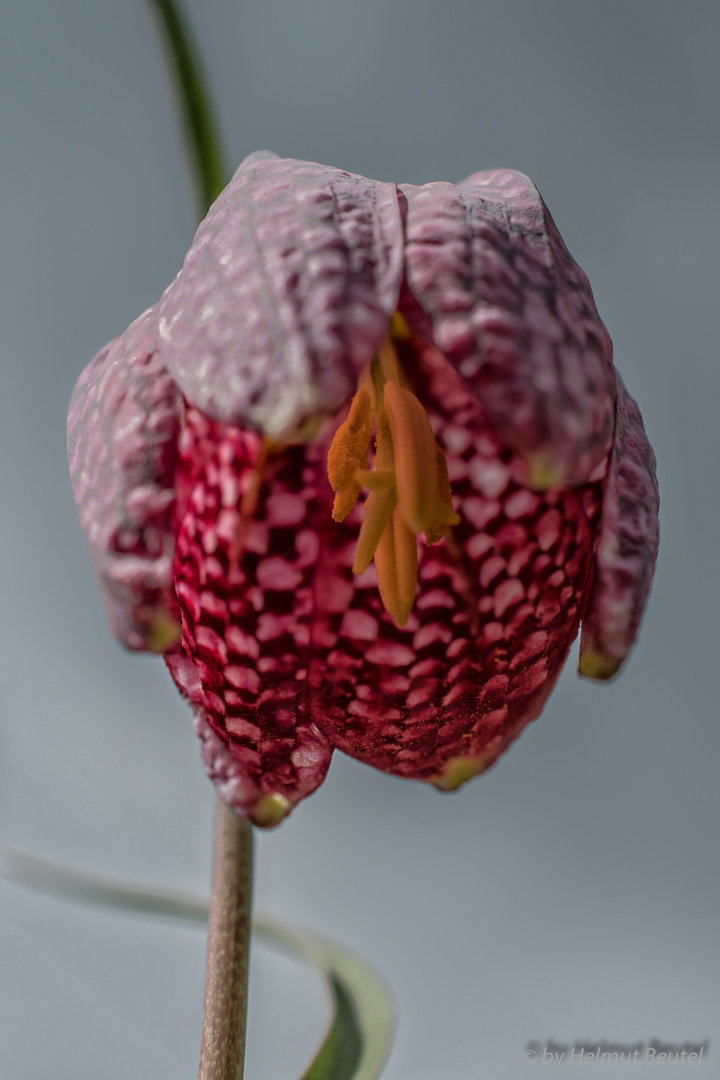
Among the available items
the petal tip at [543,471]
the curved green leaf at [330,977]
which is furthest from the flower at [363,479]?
the curved green leaf at [330,977]

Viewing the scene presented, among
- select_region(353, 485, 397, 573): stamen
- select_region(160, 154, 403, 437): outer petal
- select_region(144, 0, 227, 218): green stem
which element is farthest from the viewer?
select_region(144, 0, 227, 218): green stem

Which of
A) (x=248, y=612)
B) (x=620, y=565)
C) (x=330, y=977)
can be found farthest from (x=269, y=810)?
(x=330, y=977)

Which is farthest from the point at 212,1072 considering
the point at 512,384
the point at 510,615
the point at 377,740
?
the point at 512,384

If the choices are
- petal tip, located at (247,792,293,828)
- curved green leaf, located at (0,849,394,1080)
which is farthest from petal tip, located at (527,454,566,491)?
curved green leaf, located at (0,849,394,1080)

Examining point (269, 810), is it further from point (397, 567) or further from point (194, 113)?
point (194, 113)

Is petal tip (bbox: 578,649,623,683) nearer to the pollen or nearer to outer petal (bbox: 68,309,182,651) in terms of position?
the pollen

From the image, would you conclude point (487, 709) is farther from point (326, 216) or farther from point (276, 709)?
point (326, 216)
